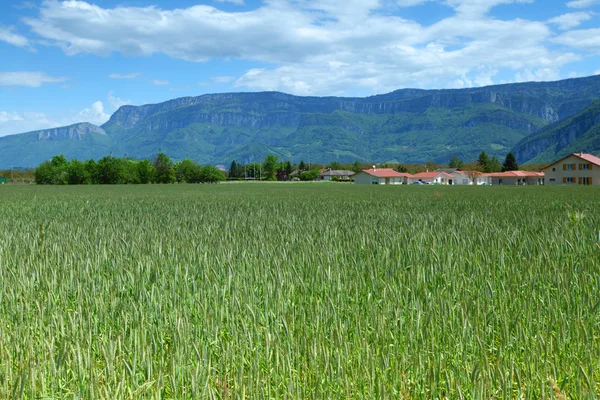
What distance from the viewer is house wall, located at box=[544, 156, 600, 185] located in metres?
98.3

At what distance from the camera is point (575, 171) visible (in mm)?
101812

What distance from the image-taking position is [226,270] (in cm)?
600

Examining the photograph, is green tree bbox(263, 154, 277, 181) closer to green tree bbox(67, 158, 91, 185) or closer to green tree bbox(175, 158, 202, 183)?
green tree bbox(175, 158, 202, 183)

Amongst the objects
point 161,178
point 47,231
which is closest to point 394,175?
point 161,178

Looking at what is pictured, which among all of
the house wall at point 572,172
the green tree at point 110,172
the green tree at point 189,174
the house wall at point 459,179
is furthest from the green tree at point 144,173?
the house wall at point 572,172

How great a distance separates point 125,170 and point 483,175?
109m

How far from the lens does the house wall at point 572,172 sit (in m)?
98.3

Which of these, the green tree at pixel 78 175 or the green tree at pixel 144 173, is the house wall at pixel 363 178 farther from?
the green tree at pixel 78 175

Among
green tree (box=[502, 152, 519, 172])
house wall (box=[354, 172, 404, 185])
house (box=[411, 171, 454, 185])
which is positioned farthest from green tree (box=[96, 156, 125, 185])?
green tree (box=[502, 152, 519, 172])

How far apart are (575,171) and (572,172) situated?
797 millimetres

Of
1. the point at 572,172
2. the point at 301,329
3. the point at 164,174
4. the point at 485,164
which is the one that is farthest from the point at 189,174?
the point at 301,329

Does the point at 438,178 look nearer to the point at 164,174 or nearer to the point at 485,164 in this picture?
the point at 485,164

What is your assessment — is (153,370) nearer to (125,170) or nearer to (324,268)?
(324,268)

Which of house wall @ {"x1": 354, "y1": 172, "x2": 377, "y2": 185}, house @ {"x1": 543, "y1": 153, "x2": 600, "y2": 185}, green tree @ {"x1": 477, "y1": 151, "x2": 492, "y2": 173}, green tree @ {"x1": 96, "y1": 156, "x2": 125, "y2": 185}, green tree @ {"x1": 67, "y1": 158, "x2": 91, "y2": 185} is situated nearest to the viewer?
house @ {"x1": 543, "y1": 153, "x2": 600, "y2": 185}
